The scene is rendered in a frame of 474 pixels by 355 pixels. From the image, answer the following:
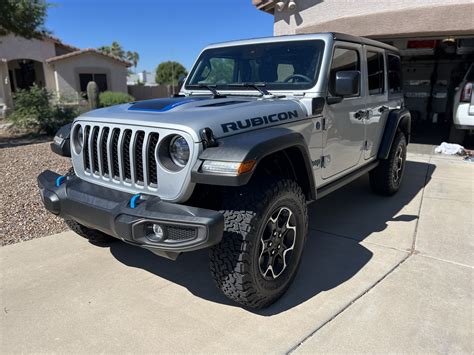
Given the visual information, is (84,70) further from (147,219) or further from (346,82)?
(147,219)

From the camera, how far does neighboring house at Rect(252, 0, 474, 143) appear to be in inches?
301

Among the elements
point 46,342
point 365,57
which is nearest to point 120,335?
point 46,342

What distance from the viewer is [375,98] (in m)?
4.44

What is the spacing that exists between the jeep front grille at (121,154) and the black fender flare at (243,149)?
0.37 m

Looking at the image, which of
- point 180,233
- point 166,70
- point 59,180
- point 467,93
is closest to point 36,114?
point 59,180

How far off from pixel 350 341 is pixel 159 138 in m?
1.70

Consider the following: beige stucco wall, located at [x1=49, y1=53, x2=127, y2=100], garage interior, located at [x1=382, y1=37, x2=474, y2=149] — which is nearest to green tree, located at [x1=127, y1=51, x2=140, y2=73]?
beige stucco wall, located at [x1=49, y1=53, x2=127, y2=100]

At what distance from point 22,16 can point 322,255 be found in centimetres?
1116

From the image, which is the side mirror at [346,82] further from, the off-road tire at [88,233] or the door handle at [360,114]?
the off-road tire at [88,233]

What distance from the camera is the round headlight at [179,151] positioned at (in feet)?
7.82

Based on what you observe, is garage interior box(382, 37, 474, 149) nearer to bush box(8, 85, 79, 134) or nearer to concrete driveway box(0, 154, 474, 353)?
concrete driveway box(0, 154, 474, 353)

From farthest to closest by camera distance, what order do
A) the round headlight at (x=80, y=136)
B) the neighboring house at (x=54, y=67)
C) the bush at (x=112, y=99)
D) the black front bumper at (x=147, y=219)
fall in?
the bush at (x=112, y=99), the neighboring house at (x=54, y=67), the round headlight at (x=80, y=136), the black front bumper at (x=147, y=219)

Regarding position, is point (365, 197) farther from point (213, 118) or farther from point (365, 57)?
point (213, 118)

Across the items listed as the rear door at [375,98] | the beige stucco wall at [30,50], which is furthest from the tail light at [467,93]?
the beige stucco wall at [30,50]
